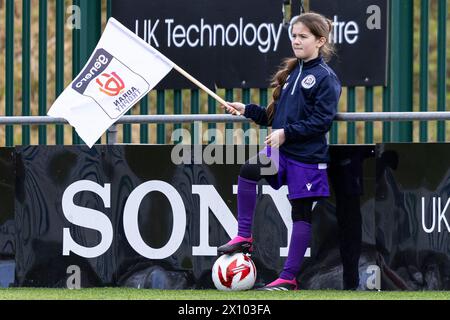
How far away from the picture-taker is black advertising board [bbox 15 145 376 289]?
8.87 m

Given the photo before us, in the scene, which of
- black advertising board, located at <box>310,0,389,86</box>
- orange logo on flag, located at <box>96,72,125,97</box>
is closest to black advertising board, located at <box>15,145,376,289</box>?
orange logo on flag, located at <box>96,72,125,97</box>

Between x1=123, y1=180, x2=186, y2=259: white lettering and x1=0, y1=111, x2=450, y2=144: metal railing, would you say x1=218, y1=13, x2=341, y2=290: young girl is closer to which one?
x1=0, y1=111, x2=450, y2=144: metal railing

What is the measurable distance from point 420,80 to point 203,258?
1.88 meters

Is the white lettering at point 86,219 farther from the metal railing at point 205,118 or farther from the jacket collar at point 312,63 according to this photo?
the jacket collar at point 312,63

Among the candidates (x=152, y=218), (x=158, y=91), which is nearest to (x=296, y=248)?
(x=152, y=218)

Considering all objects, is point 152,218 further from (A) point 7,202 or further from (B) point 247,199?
(A) point 7,202

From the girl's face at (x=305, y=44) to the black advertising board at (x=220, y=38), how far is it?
1300 mm

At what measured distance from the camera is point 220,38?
10.2m

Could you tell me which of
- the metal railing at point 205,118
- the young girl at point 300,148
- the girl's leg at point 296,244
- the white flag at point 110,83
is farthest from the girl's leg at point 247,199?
the white flag at point 110,83

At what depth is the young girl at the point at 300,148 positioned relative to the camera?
Answer: 862 centimetres

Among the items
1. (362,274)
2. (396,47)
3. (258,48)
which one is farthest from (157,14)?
(362,274)

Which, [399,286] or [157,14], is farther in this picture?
A: [157,14]
